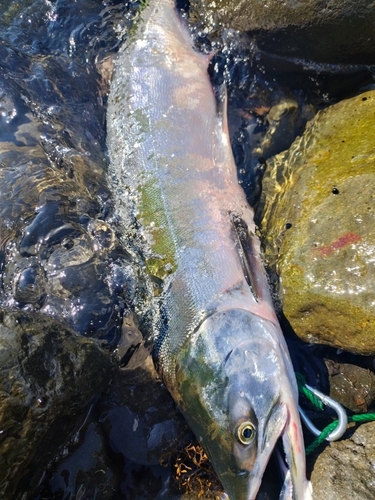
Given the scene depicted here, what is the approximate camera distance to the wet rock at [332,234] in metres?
2.91

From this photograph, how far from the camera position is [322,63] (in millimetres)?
3889

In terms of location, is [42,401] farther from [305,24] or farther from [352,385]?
[305,24]

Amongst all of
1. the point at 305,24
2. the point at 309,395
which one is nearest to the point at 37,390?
the point at 309,395

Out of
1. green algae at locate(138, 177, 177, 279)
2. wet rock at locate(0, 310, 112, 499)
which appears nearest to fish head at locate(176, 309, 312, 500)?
green algae at locate(138, 177, 177, 279)

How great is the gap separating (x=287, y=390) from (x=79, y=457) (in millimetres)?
1624

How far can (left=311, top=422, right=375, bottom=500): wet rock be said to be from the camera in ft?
8.72

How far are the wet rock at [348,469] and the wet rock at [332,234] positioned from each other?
1.89 ft

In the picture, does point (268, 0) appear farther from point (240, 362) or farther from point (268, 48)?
point (240, 362)

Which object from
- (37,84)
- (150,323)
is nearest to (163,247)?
(150,323)

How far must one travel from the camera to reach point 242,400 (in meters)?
2.64

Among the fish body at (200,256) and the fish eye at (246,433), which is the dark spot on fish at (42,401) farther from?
the fish eye at (246,433)

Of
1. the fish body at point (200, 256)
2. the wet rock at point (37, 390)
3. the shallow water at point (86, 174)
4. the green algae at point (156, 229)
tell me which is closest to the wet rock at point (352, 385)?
the shallow water at point (86, 174)

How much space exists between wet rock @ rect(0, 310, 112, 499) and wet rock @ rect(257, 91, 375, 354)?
1.53m

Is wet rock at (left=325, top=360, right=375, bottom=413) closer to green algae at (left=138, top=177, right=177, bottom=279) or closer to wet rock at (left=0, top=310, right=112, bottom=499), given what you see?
green algae at (left=138, top=177, right=177, bottom=279)
